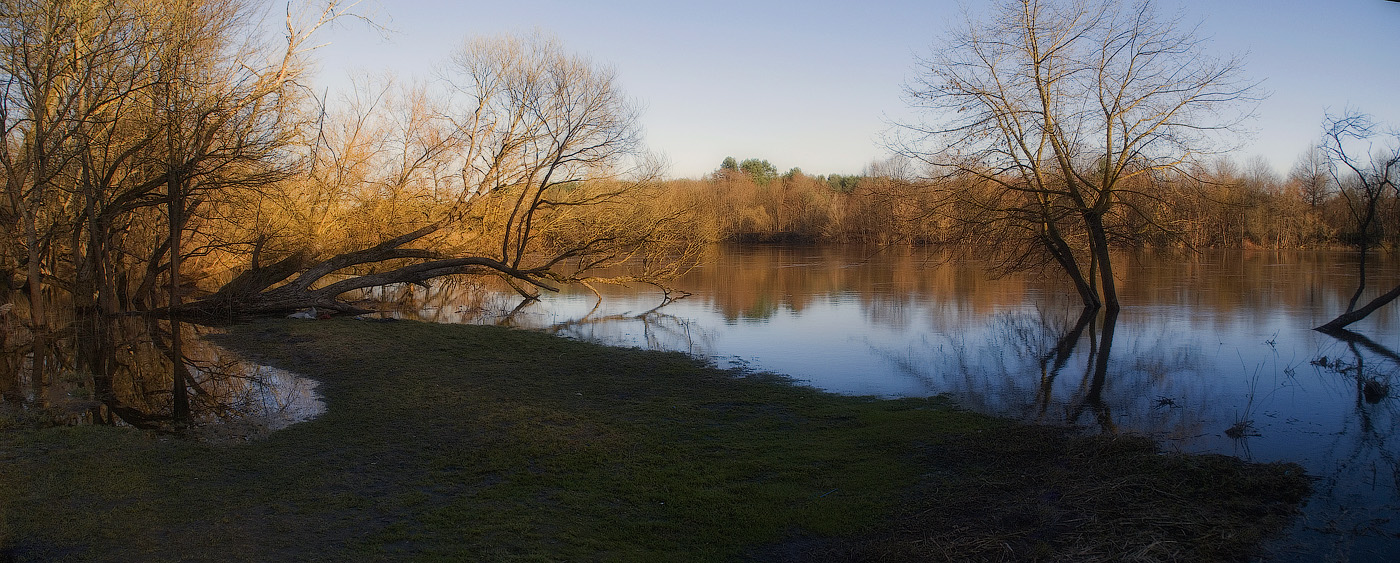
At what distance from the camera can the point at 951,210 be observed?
61.5 feet

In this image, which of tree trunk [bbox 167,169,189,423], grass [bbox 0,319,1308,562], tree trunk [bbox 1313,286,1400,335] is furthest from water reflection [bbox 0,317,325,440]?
tree trunk [bbox 1313,286,1400,335]

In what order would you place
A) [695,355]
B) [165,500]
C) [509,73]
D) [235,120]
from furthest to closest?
[509,73]
[235,120]
[695,355]
[165,500]

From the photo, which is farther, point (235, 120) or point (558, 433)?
point (235, 120)

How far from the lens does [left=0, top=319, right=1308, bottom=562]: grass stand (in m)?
4.53

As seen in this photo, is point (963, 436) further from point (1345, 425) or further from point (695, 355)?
point (695, 355)

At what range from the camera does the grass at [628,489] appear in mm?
4527

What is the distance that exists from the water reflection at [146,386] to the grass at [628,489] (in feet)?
2.24

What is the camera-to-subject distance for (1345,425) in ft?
26.6

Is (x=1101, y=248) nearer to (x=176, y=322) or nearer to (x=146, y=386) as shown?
(x=146, y=386)

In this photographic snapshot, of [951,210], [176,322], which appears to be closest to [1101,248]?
[951,210]

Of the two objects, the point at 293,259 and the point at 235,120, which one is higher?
the point at 235,120

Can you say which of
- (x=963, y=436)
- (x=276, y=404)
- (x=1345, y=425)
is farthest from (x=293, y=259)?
(x=1345, y=425)

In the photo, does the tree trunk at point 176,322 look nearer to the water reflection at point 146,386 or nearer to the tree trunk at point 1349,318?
the water reflection at point 146,386

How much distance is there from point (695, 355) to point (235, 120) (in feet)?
35.1
